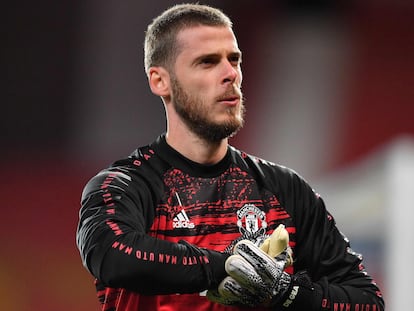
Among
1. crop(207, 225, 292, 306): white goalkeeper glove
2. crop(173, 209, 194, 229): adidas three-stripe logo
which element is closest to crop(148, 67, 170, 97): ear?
crop(173, 209, 194, 229): adidas three-stripe logo

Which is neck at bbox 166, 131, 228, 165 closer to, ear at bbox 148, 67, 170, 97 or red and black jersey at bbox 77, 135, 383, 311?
red and black jersey at bbox 77, 135, 383, 311

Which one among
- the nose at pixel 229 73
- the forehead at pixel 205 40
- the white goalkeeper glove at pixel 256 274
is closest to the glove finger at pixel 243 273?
the white goalkeeper glove at pixel 256 274

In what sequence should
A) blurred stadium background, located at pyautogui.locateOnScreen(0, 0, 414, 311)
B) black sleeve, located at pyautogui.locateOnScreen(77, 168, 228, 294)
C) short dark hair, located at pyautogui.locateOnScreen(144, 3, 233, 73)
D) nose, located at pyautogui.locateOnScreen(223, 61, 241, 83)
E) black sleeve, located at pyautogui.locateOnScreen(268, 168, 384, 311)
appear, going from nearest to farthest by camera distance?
black sleeve, located at pyautogui.locateOnScreen(77, 168, 228, 294) → black sleeve, located at pyautogui.locateOnScreen(268, 168, 384, 311) → nose, located at pyautogui.locateOnScreen(223, 61, 241, 83) → short dark hair, located at pyautogui.locateOnScreen(144, 3, 233, 73) → blurred stadium background, located at pyautogui.locateOnScreen(0, 0, 414, 311)

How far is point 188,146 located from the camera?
9.56 ft

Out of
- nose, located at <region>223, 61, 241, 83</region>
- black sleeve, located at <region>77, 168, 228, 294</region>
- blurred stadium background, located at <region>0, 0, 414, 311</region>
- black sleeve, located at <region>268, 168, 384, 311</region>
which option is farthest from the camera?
blurred stadium background, located at <region>0, 0, 414, 311</region>

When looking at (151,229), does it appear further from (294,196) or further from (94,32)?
(94,32)

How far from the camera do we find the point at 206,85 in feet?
9.29

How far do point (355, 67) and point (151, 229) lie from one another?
993cm

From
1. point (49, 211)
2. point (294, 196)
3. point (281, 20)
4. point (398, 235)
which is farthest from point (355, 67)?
point (294, 196)

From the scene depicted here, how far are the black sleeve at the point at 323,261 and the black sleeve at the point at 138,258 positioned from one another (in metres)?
0.35

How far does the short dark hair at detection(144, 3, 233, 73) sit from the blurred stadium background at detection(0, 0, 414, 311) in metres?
6.66

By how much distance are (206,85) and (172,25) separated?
0.29m

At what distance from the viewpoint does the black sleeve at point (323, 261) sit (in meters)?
2.71

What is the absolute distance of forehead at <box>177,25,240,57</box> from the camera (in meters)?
2.86
